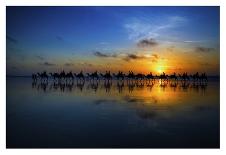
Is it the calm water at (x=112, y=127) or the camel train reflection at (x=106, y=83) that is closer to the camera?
the calm water at (x=112, y=127)

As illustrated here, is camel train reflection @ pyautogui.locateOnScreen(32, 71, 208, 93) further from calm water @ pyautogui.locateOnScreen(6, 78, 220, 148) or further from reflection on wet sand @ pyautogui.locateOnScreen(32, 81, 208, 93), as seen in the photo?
calm water @ pyautogui.locateOnScreen(6, 78, 220, 148)

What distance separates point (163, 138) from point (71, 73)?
56.4 metres

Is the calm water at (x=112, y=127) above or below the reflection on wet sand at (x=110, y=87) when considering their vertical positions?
below

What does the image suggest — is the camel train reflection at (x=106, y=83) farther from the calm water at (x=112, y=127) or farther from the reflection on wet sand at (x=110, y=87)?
the calm water at (x=112, y=127)

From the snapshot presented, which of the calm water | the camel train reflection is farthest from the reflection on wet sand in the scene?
the calm water

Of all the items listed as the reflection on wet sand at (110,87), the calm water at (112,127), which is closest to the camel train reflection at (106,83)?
the reflection on wet sand at (110,87)

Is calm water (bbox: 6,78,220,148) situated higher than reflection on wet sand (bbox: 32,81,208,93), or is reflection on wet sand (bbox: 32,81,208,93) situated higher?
reflection on wet sand (bbox: 32,81,208,93)

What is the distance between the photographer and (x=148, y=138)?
7.55 metres

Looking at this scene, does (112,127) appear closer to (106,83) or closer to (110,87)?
A: (110,87)

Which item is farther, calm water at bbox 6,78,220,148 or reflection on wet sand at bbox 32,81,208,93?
reflection on wet sand at bbox 32,81,208,93

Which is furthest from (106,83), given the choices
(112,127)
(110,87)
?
(112,127)

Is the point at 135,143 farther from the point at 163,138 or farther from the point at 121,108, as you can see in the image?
the point at 121,108
